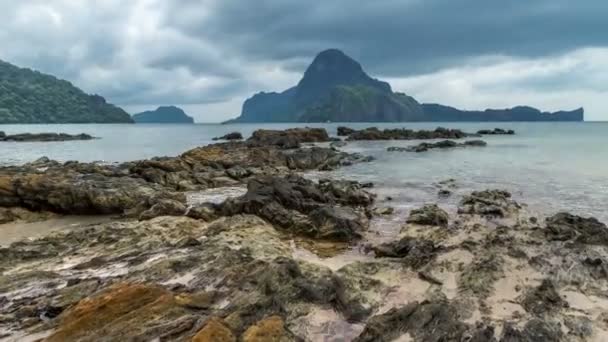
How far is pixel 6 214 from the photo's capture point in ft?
58.4

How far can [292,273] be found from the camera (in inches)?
382

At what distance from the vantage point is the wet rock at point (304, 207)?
1488 centimetres

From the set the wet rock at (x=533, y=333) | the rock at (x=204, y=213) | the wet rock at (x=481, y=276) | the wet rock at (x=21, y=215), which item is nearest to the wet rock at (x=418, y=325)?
the wet rock at (x=533, y=333)

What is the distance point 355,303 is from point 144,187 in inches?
582

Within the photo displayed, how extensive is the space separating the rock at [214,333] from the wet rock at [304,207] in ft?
25.0

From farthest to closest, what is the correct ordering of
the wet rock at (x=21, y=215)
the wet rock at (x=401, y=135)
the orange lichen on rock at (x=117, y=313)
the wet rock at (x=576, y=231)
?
the wet rock at (x=401, y=135)
the wet rock at (x=21, y=215)
the wet rock at (x=576, y=231)
the orange lichen on rock at (x=117, y=313)

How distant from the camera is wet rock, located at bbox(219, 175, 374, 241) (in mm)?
14883

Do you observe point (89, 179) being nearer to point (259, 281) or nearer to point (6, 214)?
point (6, 214)

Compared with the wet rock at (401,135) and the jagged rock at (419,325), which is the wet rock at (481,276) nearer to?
the jagged rock at (419,325)

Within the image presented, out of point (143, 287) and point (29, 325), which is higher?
point (143, 287)

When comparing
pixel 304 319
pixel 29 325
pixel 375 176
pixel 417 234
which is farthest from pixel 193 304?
pixel 375 176

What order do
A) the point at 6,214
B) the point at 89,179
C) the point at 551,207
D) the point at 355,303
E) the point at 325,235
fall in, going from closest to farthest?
the point at 355,303 < the point at 325,235 < the point at 6,214 < the point at 551,207 < the point at 89,179

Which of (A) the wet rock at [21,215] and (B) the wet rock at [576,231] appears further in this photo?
(A) the wet rock at [21,215]

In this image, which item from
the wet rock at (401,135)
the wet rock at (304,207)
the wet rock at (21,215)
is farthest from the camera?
the wet rock at (401,135)
